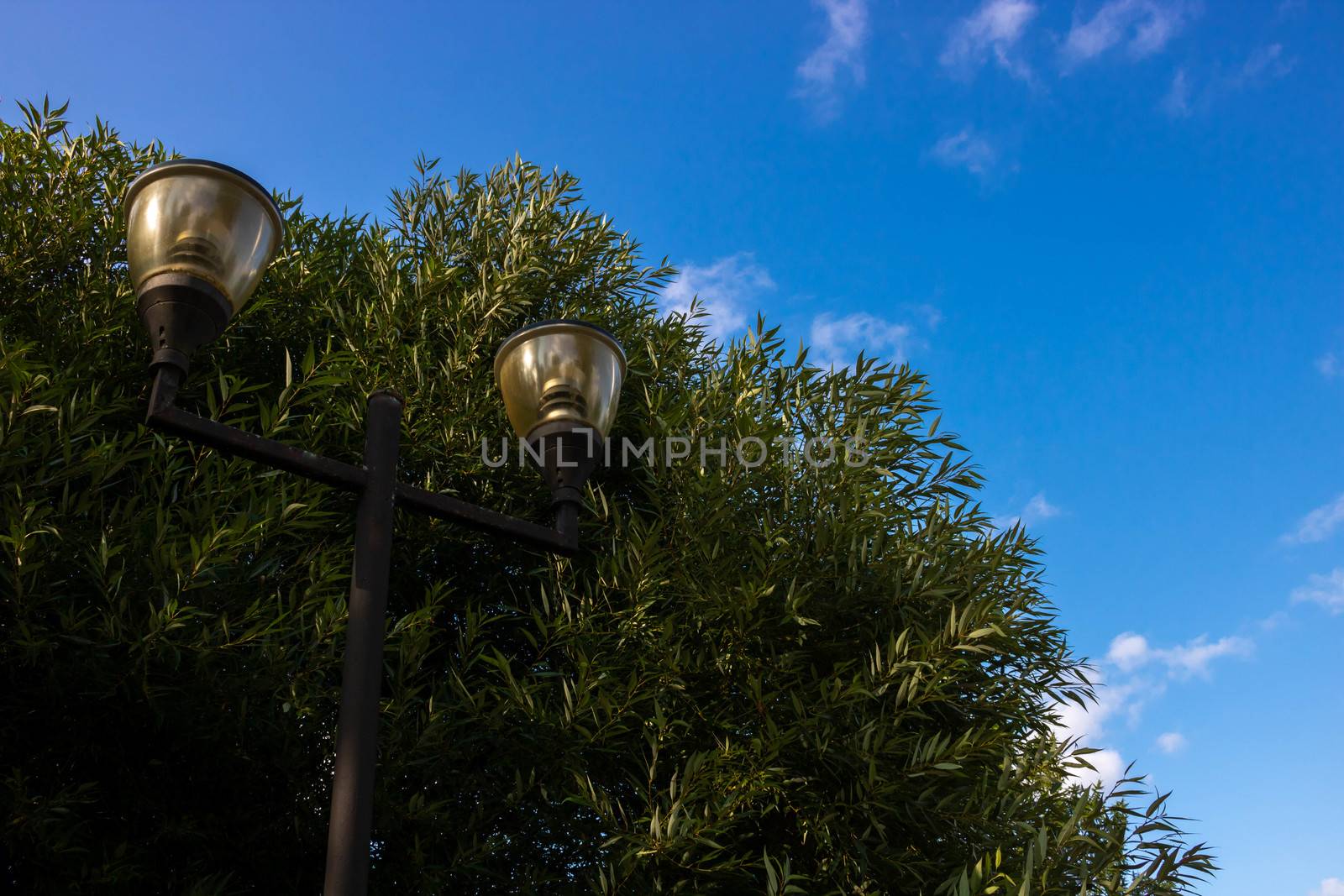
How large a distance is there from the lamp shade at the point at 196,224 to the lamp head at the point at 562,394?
3.11ft

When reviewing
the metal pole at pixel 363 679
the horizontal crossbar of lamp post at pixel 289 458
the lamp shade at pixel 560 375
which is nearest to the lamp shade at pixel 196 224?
the horizontal crossbar of lamp post at pixel 289 458

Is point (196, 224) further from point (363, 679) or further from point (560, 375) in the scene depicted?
point (363, 679)

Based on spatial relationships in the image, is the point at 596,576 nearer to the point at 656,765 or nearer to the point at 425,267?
the point at 656,765

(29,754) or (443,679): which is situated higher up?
(443,679)

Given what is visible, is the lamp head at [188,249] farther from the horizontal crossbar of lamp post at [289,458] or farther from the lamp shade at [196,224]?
the horizontal crossbar of lamp post at [289,458]

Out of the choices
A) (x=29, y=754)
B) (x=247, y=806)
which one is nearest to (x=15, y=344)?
(x=29, y=754)

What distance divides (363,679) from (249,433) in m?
0.81

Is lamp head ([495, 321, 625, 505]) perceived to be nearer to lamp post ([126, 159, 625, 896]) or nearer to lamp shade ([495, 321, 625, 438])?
lamp shade ([495, 321, 625, 438])

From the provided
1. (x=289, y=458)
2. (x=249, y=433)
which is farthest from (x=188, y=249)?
(x=289, y=458)

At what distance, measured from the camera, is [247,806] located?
19.1 feet

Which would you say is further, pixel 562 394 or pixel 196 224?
pixel 562 394

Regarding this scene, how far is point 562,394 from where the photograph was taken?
3.63 m

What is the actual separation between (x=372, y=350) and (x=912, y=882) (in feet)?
16.8

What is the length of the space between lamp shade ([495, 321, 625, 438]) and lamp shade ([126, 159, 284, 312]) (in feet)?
3.01
